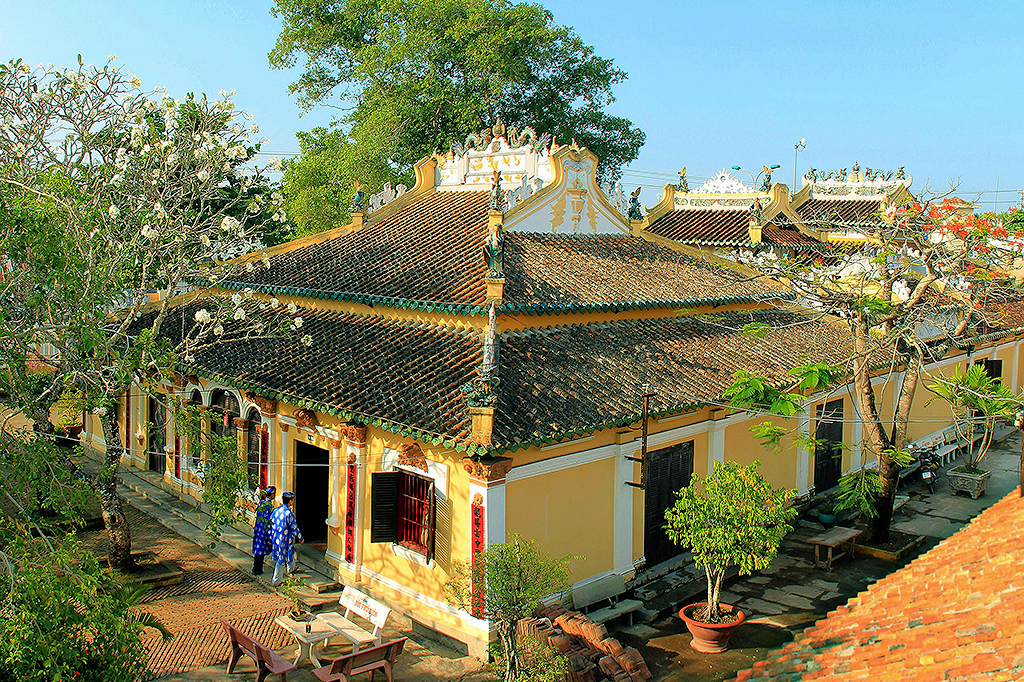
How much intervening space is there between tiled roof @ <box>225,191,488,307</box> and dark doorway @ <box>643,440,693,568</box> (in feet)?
14.9

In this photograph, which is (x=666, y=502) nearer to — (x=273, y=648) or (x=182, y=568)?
(x=273, y=648)

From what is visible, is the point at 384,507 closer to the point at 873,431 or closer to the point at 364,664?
the point at 364,664

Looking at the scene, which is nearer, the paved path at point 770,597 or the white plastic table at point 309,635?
the white plastic table at point 309,635

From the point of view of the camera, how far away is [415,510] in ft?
43.4

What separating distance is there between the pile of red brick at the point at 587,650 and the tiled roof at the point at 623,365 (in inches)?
105

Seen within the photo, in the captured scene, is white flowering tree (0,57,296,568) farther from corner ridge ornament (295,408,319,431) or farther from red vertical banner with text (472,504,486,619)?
red vertical banner with text (472,504,486,619)

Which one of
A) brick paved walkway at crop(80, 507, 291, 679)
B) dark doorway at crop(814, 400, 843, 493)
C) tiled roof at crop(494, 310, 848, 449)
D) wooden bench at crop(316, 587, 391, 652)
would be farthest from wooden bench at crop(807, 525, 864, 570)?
brick paved walkway at crop(80, 507, 291, 679)

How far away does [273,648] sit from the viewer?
12.0 metres

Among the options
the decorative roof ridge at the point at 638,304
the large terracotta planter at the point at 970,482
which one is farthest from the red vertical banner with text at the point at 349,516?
the large terracotta planter at the point at 970,482

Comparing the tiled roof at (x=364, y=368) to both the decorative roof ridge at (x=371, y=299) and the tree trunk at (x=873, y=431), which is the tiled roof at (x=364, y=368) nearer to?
the decorative roof ridge at (x=371, y=299)

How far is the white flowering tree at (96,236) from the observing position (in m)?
8.52

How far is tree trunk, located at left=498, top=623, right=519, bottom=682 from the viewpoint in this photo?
1048 cm

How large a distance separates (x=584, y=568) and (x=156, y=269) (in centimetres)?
846

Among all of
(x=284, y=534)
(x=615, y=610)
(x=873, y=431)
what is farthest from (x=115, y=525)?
(x=873, y=431)
